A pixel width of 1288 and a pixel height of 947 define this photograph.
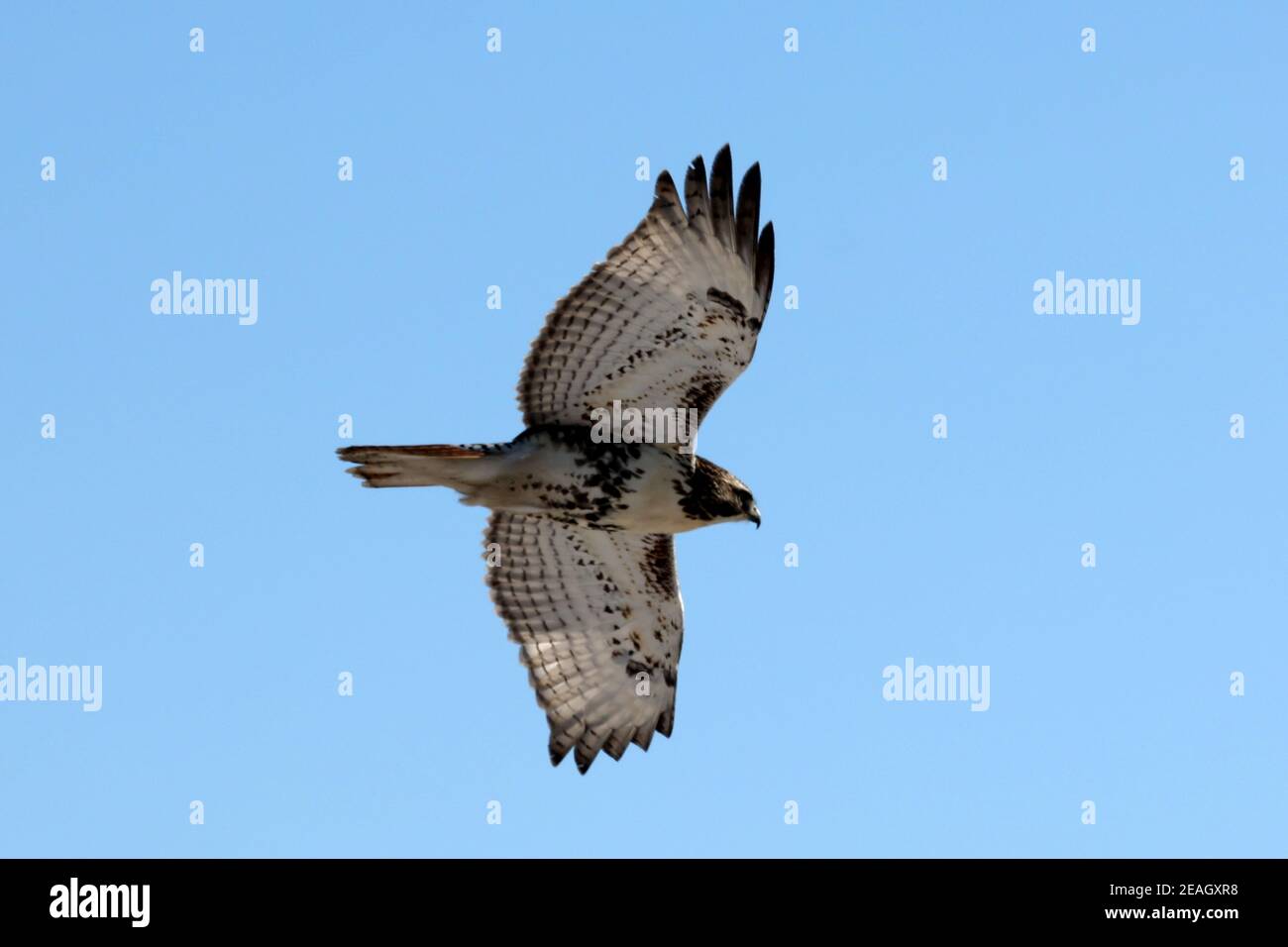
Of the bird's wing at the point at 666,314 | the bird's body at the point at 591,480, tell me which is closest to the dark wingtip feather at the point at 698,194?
the bird's wing at the point at 666,314

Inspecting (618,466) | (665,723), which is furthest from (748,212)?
(665,723)

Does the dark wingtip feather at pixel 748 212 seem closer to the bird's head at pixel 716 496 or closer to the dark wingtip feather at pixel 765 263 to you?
the dark wingtip feather at pixel 765 263

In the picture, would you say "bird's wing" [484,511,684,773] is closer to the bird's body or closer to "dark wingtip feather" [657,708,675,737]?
"dark wingtip feather" [657,708,675,737]

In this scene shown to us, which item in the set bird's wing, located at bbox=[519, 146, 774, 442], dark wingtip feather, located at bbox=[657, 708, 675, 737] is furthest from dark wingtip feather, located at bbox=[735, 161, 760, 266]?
dark wingtip feather, located at bbox=[657, 708, 675, 737]

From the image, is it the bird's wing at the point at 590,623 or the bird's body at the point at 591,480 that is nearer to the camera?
the bird's body at the point at 591,480

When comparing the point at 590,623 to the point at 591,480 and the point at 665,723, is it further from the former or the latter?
the point at 591,480
